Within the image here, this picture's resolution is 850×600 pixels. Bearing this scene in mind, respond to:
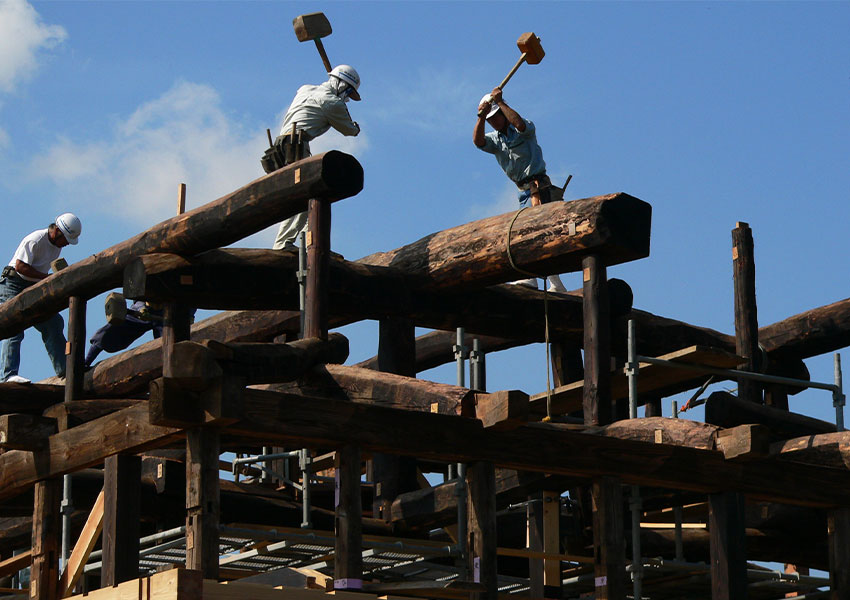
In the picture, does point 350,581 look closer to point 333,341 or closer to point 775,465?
point 333,341

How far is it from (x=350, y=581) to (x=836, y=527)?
4.68m

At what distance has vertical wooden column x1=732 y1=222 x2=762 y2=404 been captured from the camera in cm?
1556

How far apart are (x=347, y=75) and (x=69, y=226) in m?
4.34

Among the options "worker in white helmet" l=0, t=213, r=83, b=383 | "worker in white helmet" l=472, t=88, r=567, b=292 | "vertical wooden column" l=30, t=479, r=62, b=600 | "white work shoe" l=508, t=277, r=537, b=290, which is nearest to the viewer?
"vertical wooden column" l=30, t=479, r=62, b=600

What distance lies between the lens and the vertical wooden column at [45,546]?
1135 centimetres

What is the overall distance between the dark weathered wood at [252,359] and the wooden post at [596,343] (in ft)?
6.91

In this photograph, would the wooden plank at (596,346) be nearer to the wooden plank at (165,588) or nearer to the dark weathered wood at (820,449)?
the dark weathered wood at (820,449)

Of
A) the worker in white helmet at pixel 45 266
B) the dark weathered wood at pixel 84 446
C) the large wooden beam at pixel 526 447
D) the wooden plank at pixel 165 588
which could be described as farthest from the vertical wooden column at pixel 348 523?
the worker in white helmet at pixel 45 266

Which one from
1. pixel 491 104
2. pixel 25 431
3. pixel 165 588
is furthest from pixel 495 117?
pixel 165 588

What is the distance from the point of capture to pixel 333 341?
11.8 meters

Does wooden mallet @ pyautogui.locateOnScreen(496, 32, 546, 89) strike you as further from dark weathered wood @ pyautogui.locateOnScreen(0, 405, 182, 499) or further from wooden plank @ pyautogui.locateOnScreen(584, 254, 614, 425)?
dark weathered wood @ pyautogui.locateOnScreen(0, 405, 182, 499)

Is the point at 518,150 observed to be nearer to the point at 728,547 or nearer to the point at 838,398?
the point at 838,398

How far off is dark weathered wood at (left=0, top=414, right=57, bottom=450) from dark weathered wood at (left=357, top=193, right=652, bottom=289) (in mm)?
3575

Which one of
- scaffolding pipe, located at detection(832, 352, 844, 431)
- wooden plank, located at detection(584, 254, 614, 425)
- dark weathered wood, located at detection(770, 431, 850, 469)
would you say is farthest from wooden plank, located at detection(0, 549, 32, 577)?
scaffolding pipe, located at detection(832, 352, 844, 431)
